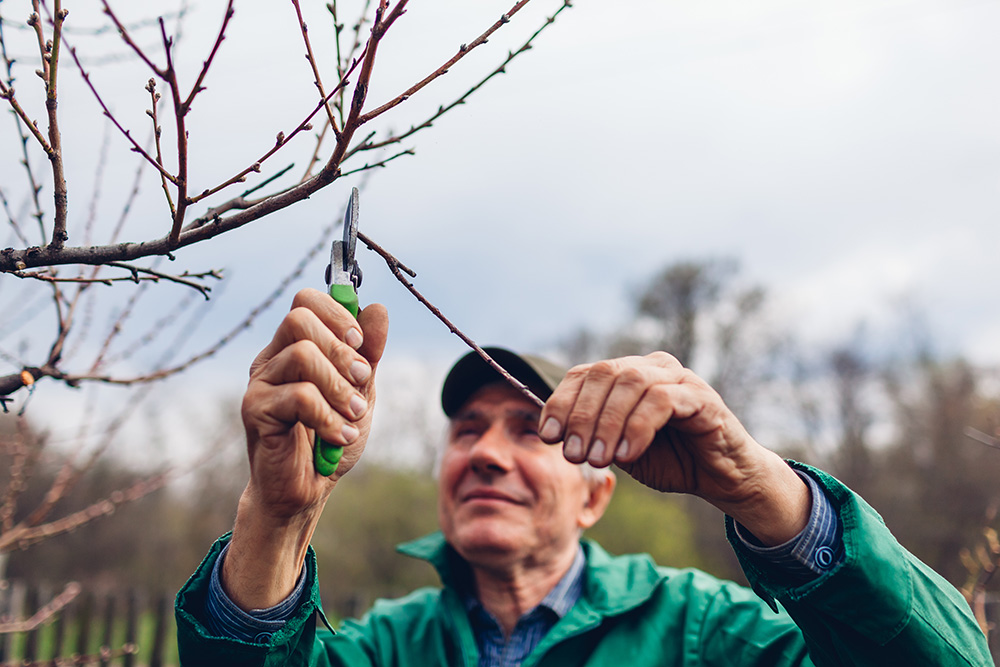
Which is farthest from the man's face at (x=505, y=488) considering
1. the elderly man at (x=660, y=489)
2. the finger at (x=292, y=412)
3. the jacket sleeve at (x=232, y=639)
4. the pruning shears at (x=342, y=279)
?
the finger at (x=292, y=412)

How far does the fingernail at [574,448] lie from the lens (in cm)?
139

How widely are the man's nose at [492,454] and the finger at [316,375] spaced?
1558mm

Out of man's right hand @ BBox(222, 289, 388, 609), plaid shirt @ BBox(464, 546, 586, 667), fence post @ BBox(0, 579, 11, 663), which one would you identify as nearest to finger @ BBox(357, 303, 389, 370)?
man's right hand @ BBox(222, 289, 388, 609)

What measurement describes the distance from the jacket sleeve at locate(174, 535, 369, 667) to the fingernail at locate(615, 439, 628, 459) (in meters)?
0.87

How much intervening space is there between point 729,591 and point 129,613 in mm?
6519

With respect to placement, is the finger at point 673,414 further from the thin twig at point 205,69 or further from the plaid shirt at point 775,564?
the thin twig at point 205,69

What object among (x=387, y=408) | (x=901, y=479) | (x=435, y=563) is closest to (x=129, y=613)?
(x=435, y=563)

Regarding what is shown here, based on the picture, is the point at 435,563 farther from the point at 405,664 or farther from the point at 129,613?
the point at 129,613

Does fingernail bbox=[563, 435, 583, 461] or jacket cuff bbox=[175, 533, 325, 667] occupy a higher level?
fingernail bbox=[563, 435, 583, 461]

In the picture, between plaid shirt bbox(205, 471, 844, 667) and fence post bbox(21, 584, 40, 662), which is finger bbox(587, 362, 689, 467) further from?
fence post bbox(21, 584, 40, 662)

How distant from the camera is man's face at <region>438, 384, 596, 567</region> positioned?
2.75m

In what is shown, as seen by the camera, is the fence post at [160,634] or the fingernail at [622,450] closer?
the fingernail at [622,450]

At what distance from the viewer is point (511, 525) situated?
275 centimetres

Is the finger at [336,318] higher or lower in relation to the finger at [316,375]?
higher
